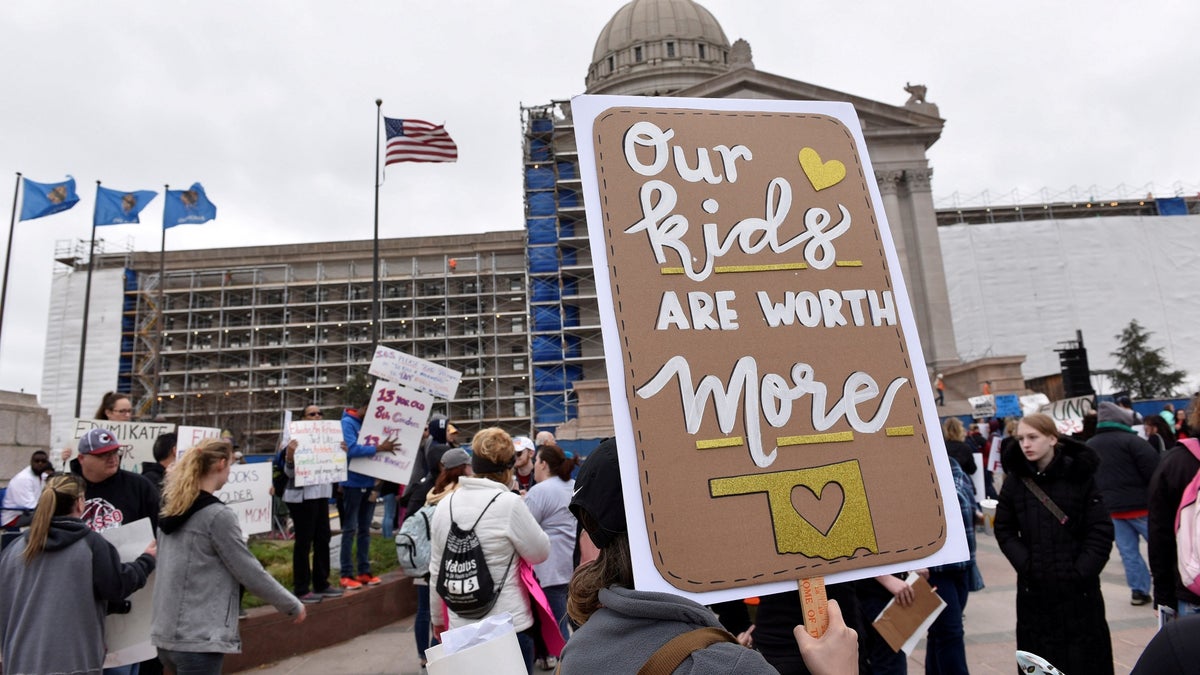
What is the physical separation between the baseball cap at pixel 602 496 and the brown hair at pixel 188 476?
8.25ft

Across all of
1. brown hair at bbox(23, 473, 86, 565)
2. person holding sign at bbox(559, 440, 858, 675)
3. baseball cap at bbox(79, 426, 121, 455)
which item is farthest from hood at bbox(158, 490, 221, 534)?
person holding sign at bbox(559, 440, 858, 675)

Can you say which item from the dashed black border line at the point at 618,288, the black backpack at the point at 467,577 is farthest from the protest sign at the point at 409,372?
the dashed black border line at the point at 618,288

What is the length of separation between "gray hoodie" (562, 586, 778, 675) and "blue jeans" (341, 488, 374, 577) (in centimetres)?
610

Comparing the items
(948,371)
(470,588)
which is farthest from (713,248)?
(948,371)

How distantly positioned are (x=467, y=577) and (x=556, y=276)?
36.5m

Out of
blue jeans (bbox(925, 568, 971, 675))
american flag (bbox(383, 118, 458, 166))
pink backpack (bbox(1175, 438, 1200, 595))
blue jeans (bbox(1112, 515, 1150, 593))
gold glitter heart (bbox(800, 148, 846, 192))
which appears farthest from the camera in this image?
american flag (bbox(383, 118, 458, 166))

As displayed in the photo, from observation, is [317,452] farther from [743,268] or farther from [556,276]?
[556,276]

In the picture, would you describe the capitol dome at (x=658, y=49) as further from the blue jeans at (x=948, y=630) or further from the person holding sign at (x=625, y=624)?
the person holding sign at (x=625, y=624)

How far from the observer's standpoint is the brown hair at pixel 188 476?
11.6 feet

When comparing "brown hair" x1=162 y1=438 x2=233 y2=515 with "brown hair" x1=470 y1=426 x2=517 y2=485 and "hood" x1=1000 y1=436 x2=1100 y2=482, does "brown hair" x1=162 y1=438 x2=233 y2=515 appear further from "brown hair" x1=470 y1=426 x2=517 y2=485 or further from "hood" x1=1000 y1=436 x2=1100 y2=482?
"hood" x1=1000 y1=436 x2=1100 y2=482

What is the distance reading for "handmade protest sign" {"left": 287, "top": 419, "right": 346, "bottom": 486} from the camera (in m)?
6.48

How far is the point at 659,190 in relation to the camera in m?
2.19

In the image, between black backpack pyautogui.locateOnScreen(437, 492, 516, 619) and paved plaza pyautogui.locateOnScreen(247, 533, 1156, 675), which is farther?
paved plaza pyautogui.locateOnScreen(247, 533, 1156, 675)

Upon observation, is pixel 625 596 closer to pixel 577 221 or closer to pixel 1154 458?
pixel 1154 458
